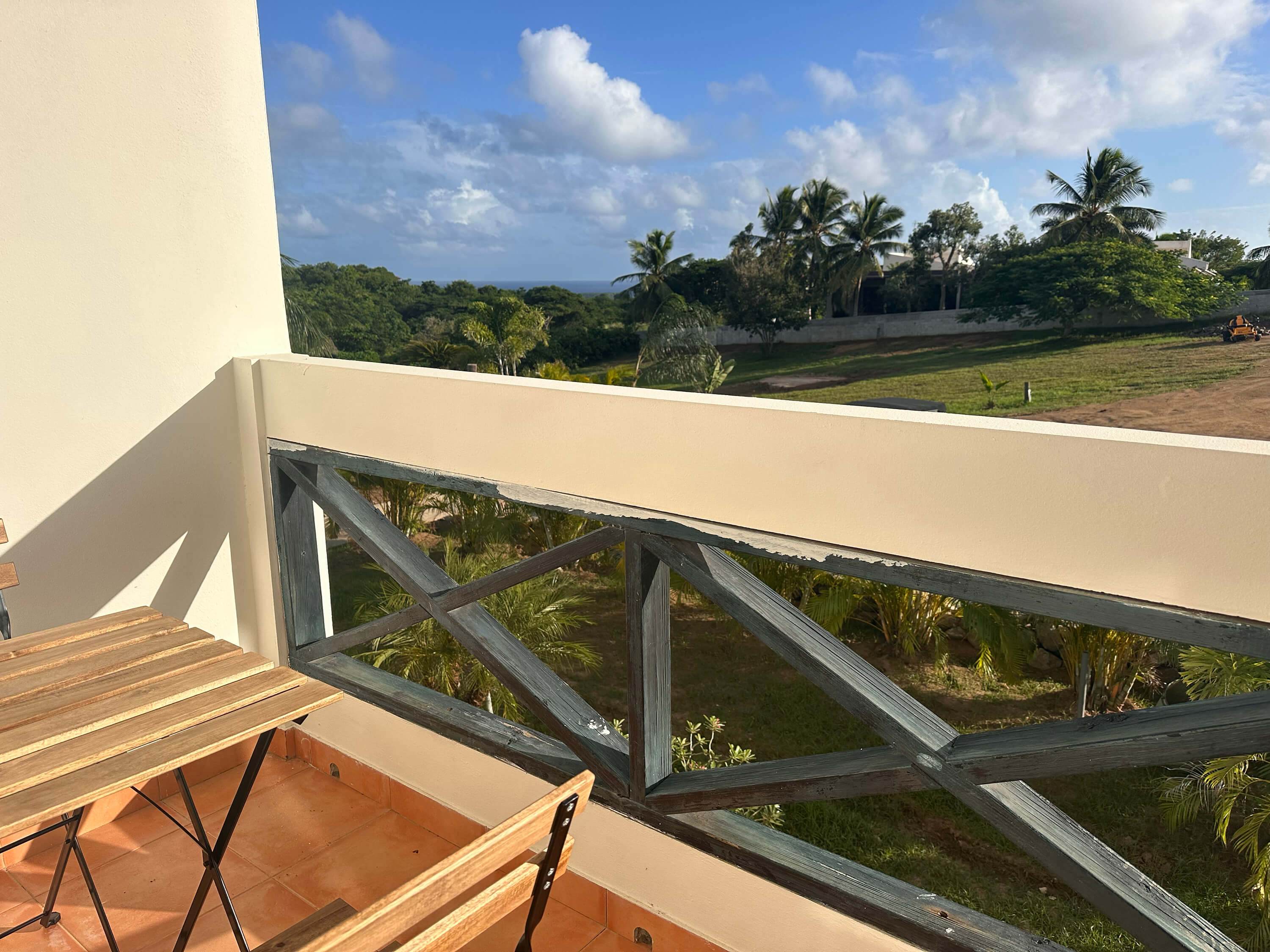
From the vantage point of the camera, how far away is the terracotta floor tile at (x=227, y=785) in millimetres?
2133

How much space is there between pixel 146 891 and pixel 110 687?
0.79 m

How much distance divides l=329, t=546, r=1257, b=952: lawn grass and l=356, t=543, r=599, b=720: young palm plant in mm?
1512

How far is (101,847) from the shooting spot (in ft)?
6.49

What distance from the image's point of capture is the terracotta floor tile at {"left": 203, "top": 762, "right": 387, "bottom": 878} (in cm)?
195

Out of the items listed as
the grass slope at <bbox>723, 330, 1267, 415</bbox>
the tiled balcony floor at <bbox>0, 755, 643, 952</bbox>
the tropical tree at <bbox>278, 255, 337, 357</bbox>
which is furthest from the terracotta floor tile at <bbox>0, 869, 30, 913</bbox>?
the grass slope at <bbox>723, 330, 1267, 415</bbox>

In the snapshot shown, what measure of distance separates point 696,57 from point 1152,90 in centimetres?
2255

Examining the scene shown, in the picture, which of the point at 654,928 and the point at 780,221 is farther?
the point at 780,221

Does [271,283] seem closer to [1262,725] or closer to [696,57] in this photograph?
[1262,725]

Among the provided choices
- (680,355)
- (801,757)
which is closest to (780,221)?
(680,355)

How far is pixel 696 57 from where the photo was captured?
155 ft

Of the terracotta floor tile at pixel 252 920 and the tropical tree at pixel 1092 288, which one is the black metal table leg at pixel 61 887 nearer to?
the terracotta floor tile at pixel 252 920

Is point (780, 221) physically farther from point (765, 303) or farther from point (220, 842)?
point (220, 842)

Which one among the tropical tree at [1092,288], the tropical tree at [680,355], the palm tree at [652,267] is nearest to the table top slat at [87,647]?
the tropical tree at [680,355]

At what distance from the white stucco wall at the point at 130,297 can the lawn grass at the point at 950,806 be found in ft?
16.1
